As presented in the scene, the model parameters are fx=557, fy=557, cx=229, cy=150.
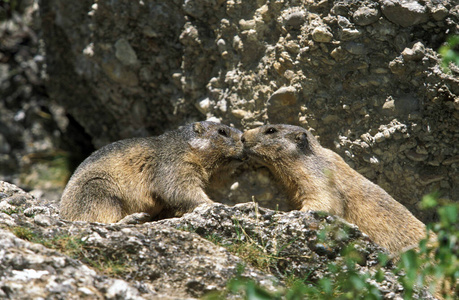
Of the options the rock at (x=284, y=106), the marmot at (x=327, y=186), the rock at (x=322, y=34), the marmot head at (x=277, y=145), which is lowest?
the marmot at (x=327, y=186)

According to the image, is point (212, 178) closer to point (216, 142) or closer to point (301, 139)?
point (216, 142)

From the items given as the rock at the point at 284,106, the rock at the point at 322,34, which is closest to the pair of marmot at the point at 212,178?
the rock at the point at 284,106

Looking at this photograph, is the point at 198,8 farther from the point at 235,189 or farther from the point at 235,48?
the point at 235,189

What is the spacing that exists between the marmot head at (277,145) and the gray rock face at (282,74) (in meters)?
0.55

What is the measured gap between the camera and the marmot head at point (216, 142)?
23.9 ft

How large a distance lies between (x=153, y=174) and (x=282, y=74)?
2.31 metres

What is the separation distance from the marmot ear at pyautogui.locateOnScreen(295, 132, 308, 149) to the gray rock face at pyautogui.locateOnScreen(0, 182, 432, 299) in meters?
1.63

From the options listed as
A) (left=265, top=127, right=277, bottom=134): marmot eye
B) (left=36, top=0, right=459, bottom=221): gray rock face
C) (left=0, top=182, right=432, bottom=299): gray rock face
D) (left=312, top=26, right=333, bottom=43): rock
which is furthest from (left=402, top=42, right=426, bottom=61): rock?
(left=0, top=182, right=432, bottom=299): gray rock face

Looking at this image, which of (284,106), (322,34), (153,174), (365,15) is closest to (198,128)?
(153,174)

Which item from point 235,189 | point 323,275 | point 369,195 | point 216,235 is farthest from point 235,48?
point 323,275

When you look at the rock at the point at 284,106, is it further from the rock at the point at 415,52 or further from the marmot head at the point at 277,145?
the rock at the point at 415,52

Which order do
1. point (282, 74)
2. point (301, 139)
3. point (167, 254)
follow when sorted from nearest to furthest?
point (167, 254) < point (301, 139) < point (282, 74)

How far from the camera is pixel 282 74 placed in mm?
7844

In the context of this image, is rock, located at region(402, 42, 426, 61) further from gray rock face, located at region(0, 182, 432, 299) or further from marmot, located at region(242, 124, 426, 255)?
gray rock face, located at region(0, 182, 432, 299)
